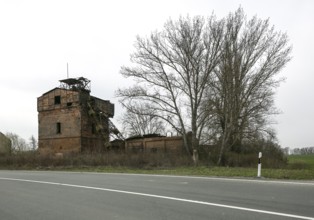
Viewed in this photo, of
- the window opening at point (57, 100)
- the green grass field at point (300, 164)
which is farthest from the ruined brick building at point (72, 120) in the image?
the green grass field at point (300, 164)

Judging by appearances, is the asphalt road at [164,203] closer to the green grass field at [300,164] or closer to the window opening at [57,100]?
the green grass field at [300,164]

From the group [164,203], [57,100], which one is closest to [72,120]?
[57,100]

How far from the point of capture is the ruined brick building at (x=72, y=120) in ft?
161

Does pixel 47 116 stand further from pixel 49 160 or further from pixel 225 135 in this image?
pixel 225 135

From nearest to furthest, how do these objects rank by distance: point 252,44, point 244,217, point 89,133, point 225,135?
point 244,217
point 225,135
point 252,44
point 89,133

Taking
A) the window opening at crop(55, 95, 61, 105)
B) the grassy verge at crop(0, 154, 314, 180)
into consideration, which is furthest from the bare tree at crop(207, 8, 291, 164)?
the window opening at crop(55, 95, 61, 105)

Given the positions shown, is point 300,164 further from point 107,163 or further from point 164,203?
point 164,203

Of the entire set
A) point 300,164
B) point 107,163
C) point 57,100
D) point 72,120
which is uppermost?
point 57,100

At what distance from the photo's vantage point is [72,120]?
4959 centimetres

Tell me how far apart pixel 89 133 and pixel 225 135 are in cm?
2251

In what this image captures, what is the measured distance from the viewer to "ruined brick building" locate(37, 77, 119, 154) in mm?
49188

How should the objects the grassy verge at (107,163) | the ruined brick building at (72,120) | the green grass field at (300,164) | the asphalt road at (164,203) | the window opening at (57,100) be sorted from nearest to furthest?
the asphalt road at (164,203)
the grassy verge at (107,163)
the green grass field at (300,164)
the ruined brick building at (72,120)
the window opening at (57,100)

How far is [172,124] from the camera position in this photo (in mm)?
37281

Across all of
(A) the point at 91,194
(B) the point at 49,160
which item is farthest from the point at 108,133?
(A) the point at 91,194
